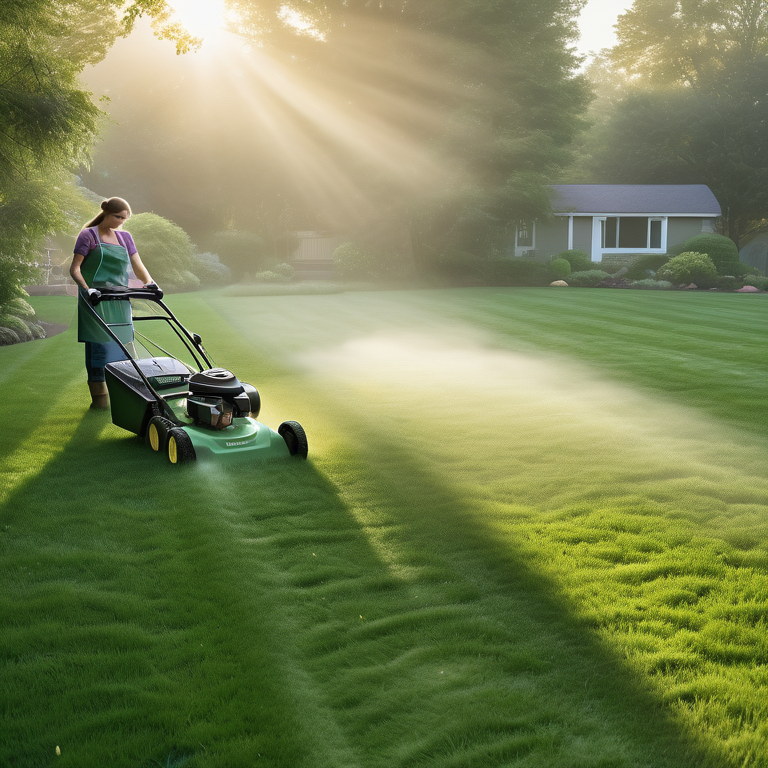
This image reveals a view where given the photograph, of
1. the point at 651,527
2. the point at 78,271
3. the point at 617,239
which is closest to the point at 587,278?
the point at 617,239

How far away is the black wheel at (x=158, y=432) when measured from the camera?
564cm

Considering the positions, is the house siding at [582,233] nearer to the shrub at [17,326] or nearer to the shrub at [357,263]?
the shrub at [357,263]

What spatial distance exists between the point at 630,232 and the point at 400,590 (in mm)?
37745

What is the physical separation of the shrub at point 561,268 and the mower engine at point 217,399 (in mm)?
25791

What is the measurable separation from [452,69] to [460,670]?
3010cm

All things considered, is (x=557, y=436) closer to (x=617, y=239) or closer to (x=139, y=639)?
(x=139, y=639)

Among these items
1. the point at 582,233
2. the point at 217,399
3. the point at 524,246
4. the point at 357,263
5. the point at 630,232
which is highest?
the point at 630,232

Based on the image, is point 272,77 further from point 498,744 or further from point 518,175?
point 498,744

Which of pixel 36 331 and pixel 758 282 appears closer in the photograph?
pixel 36 331

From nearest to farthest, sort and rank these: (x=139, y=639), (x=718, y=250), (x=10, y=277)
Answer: (x=139, y=639) → (x=10, y=277) → (x=718, y=250)

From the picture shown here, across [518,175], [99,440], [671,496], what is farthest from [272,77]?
[671,496]

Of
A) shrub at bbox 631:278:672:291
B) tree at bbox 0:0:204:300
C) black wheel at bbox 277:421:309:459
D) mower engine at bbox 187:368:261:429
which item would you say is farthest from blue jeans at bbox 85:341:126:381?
shrub at bbox 631:278:672:291

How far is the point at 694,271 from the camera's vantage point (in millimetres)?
27734

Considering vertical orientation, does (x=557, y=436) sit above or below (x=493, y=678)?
above
